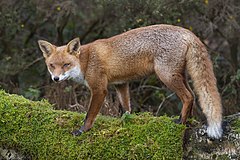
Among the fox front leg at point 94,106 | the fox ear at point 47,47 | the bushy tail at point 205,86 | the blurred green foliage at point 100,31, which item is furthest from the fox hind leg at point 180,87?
the blurred green foliage at point 100,31

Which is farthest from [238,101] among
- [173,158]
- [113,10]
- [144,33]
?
[173,158]

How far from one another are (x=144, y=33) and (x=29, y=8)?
510 centimetres

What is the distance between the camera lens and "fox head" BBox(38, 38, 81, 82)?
589 cm

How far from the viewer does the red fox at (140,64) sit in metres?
5.42

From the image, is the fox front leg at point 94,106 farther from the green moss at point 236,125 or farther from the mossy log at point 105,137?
the green moss at point 236,125

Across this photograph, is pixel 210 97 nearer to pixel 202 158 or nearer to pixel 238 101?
pixel 202 158

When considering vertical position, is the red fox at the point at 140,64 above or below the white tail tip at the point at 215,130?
above

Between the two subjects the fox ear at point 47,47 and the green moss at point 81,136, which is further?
the fox ear at point 47,47

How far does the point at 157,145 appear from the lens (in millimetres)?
5043

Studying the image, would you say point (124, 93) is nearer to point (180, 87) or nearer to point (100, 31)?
point (180, 87)

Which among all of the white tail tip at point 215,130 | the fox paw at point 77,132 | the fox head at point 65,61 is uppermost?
the fox head at point 65,61

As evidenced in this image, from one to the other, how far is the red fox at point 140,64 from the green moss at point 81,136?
0.21 metres

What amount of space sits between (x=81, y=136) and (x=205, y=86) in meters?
1.64

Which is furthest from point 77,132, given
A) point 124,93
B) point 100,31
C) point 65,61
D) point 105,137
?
point 100,31
